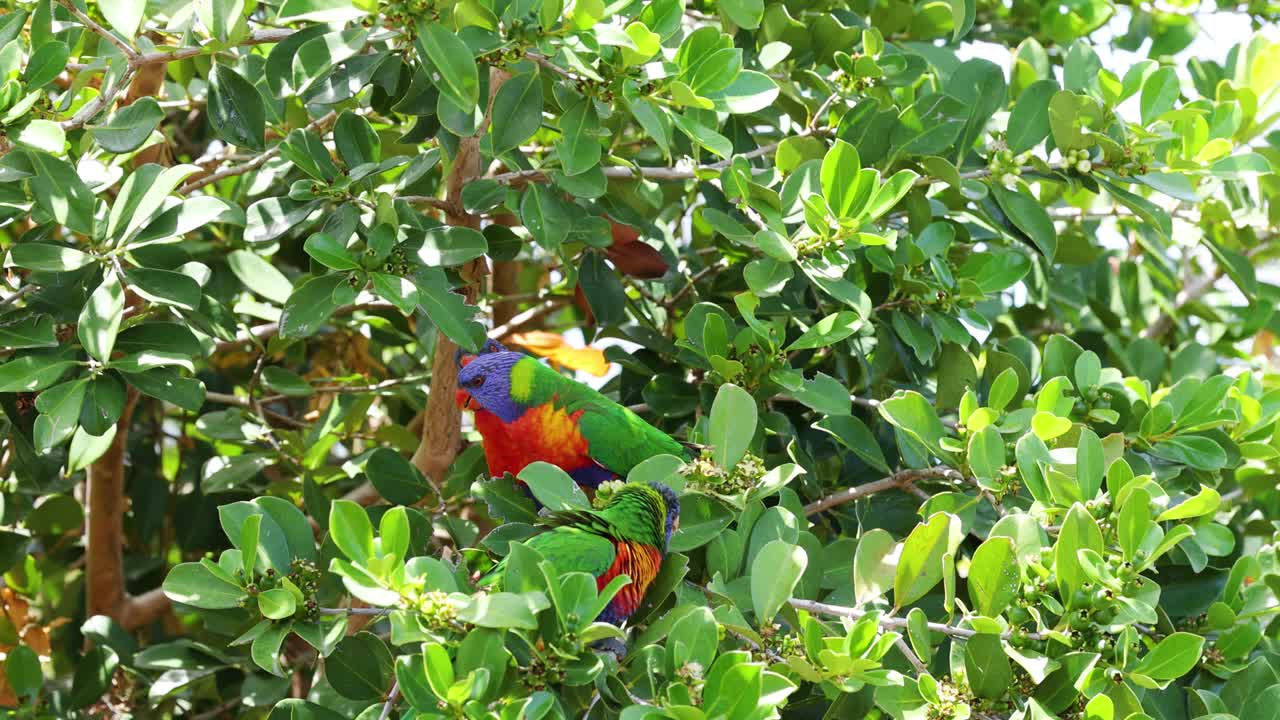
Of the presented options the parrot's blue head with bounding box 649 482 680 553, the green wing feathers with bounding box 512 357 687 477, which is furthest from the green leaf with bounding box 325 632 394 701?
the green wing feathers with bounding box 512 357 687 477

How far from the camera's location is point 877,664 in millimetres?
1502

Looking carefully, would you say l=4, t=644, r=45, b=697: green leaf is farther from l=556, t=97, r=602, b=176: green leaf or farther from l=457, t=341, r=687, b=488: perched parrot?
l=556, t=97, r=602, b=176: green leaf

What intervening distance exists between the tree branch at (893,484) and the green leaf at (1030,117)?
26.2 inches

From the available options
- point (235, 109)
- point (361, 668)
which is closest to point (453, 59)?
point (235, 109)

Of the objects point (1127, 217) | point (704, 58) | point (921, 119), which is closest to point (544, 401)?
point (704, 58)

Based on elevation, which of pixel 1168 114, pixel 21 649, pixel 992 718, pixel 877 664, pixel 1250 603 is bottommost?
pixel 21 649

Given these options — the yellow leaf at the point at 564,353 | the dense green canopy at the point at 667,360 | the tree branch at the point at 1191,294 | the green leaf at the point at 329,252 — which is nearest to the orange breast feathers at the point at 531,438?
the dense green canopy at the point at 667,360

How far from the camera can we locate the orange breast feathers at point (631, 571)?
167 cm

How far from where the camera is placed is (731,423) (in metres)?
1.78

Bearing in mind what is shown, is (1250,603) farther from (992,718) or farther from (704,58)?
(704,58)

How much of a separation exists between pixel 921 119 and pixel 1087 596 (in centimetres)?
104

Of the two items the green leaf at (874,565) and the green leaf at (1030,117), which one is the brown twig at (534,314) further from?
the green leaf at (874,565)

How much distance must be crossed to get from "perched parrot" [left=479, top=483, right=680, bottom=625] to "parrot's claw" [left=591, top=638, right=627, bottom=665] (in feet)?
0.11

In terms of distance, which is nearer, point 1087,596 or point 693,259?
point 1087,596
